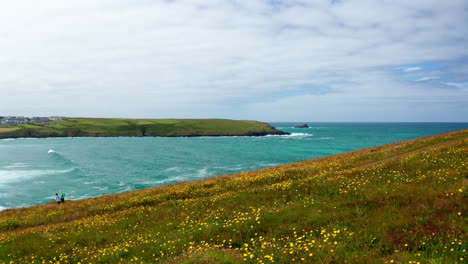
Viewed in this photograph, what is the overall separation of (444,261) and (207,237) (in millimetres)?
8250

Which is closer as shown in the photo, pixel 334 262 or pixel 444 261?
pixel 444 261

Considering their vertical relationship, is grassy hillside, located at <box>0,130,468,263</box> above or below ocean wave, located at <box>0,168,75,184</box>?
above

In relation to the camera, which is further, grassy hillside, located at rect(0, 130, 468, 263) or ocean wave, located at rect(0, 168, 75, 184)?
ocean wave, located at rect(0, 168, 75, 184)

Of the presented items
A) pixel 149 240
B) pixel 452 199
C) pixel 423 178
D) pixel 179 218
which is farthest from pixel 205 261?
pixel 423 178

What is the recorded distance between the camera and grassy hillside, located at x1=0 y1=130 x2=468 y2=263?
849cm

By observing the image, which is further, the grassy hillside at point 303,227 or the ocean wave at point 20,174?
the ocean wave at point 20,174

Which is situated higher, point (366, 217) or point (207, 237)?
point (366, 217)

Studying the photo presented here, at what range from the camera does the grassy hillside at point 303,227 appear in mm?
8492

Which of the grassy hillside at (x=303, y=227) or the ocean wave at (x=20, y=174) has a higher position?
the grassy hillside at (x=303, y=227)

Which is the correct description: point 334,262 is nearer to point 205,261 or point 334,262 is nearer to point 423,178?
point 205,261

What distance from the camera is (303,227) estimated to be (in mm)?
11133

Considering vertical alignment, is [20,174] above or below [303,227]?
below

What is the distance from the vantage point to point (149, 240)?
12.6 meters

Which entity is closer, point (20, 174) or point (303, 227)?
point (303, 227)
